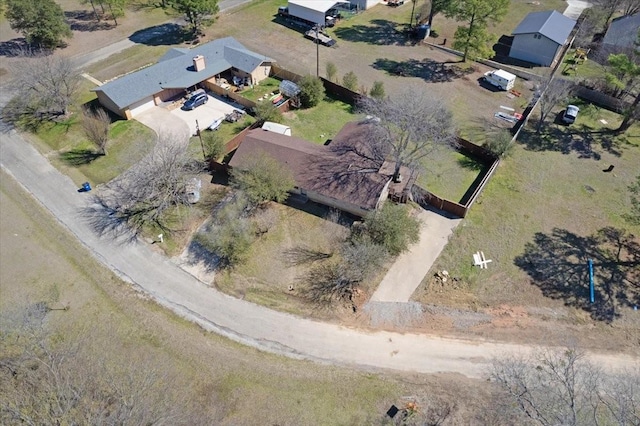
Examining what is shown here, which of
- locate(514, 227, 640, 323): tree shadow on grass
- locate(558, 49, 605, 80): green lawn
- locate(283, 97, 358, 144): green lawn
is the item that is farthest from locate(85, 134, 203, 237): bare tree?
locate(558, 49, 605, 80): green lawn

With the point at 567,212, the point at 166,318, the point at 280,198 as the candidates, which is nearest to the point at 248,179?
the point at 280,198

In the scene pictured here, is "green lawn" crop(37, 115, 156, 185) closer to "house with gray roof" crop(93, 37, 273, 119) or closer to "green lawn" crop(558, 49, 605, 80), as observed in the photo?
"house with gray roof" crop(93, 37, 273, 119)

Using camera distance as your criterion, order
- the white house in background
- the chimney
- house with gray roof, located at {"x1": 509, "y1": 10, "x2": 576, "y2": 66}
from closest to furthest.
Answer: the chimney → the white house in background → house with gray roof, located at {"x1": 509, "y1": 10, "x2": 576, "y2": 66}

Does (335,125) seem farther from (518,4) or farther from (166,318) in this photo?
(518,4)

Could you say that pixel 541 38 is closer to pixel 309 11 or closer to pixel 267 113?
pixel 309 11

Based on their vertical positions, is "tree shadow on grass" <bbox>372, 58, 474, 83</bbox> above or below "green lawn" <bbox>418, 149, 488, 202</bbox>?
above
